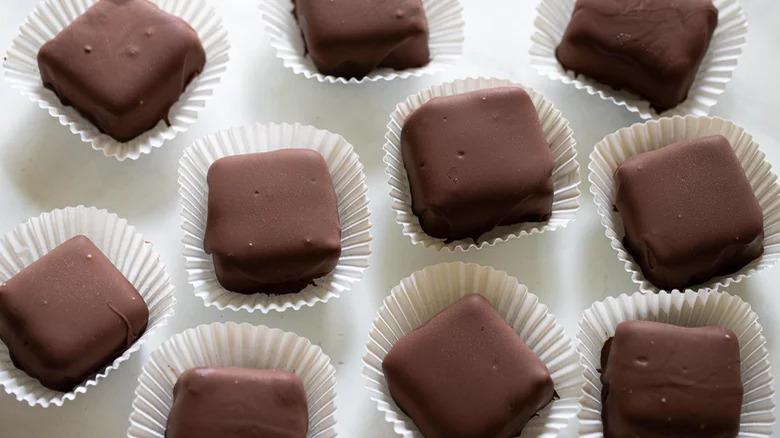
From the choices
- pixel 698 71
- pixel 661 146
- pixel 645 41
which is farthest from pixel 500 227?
pixel 698 71

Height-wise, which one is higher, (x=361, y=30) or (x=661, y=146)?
(x=361, y=30)

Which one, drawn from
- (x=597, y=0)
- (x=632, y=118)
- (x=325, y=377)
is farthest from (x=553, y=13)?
(x=325, y=377)

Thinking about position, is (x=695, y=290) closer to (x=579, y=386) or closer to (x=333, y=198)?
(x=579, y=386)

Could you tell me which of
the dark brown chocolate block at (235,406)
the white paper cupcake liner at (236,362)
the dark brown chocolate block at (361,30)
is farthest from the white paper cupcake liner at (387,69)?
the dark brown chocolate block at (235,406)

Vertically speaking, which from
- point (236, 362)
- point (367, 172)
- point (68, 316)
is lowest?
point (236, 362)

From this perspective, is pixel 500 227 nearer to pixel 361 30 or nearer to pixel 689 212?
pixel 689 212

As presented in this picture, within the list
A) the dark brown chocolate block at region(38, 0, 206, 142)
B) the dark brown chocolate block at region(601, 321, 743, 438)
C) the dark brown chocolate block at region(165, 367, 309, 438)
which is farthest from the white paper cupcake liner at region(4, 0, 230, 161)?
the dark brown chocolate block at region(601, 321, 743, 438)
